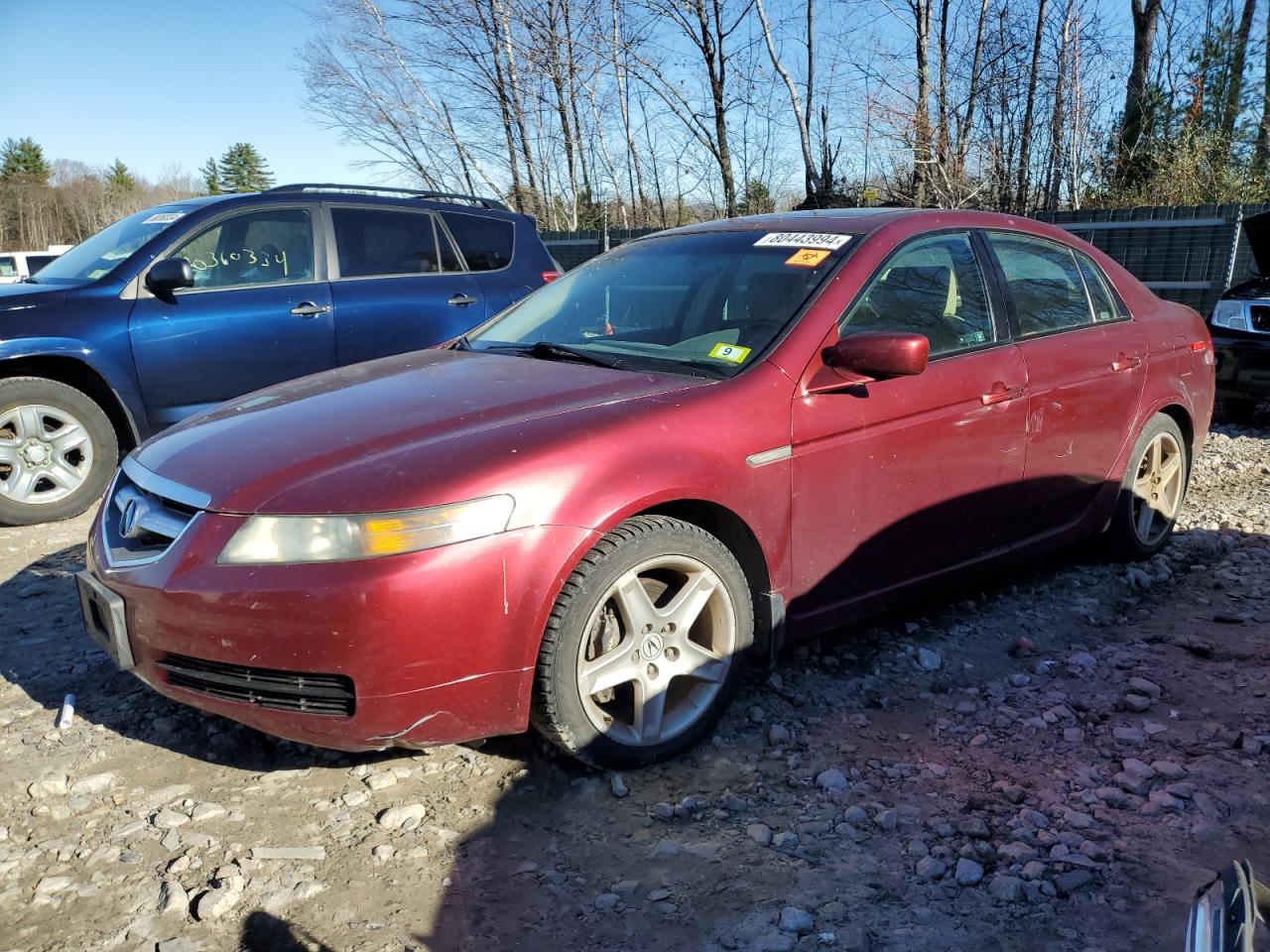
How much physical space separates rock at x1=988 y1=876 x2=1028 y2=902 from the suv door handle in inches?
101

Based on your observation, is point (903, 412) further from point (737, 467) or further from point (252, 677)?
point (252, 677)

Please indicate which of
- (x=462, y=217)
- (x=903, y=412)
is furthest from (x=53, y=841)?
(x=462, y=217)

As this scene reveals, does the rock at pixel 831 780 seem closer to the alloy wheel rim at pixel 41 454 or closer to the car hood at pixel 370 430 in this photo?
the car hood at pixel 370 430

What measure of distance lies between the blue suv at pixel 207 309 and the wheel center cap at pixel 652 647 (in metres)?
3.91

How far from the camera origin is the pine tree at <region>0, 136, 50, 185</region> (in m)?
80.2

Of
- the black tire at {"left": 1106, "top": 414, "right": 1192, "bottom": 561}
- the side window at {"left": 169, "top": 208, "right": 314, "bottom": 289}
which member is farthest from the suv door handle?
the side window at {"left": 169, "top": 208, "right": 314, "bottom": 289}

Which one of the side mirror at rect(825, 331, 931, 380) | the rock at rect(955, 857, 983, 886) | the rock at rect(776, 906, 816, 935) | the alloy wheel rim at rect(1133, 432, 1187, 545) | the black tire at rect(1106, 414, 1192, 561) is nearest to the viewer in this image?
the rock at rect(776, 906, 816, 935)

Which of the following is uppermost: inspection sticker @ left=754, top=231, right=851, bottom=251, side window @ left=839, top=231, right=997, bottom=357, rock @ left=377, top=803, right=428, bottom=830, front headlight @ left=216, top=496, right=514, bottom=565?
inspection sticker @ left=754, top=231, right=851, bottom=251

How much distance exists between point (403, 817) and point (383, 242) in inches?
186

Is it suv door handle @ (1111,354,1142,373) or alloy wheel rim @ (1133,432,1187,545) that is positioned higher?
suv door handle @ (1111,354,1142,373)

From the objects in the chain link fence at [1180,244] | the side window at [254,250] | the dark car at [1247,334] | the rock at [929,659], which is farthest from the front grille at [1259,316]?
the side window at [254,250]

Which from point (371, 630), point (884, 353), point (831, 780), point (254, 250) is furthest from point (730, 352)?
point (254, 250)

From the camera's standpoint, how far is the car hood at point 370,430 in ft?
8.34

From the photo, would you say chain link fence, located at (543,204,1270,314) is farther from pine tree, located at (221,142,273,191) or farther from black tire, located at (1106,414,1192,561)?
pine tree, located at (221,142,273,191)
